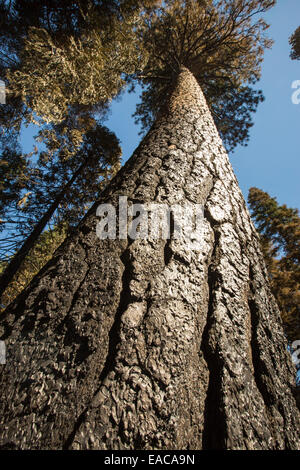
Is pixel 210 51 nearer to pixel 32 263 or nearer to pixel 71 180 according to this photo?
pixel 71 180

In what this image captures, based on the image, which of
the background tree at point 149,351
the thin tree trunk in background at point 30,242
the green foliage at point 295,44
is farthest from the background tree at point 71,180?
the green foliage at point 295,44

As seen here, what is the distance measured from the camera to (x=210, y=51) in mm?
6266

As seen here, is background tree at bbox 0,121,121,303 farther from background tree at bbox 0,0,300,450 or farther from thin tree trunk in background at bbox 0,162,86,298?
background tree at bbox 0,0,300,450

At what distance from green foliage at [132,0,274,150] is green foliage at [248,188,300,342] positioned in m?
4.50

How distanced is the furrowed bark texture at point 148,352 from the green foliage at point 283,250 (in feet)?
22.7

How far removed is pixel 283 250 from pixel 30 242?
948 centimetres

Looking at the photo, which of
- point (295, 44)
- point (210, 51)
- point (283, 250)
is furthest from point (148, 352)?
point (295, 44)

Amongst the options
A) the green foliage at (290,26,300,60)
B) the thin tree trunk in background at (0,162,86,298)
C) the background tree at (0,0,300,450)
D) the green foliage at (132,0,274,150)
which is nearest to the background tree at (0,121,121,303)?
the thin tree trunk in background at (0,162,86,298)

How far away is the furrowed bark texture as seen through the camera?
590 mm

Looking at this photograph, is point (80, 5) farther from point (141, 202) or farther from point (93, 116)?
point (141, 202)

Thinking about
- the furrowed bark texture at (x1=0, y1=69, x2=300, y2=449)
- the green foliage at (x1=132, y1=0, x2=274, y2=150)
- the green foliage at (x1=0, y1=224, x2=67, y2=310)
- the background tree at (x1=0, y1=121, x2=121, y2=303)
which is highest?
the green foliage at (x1=132, y1=0, x2=274, y2=150)

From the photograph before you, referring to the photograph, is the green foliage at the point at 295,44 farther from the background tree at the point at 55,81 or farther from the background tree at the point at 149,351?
the background tree at the point at 149,351

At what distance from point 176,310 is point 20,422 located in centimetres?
54

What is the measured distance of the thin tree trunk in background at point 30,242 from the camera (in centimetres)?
455
